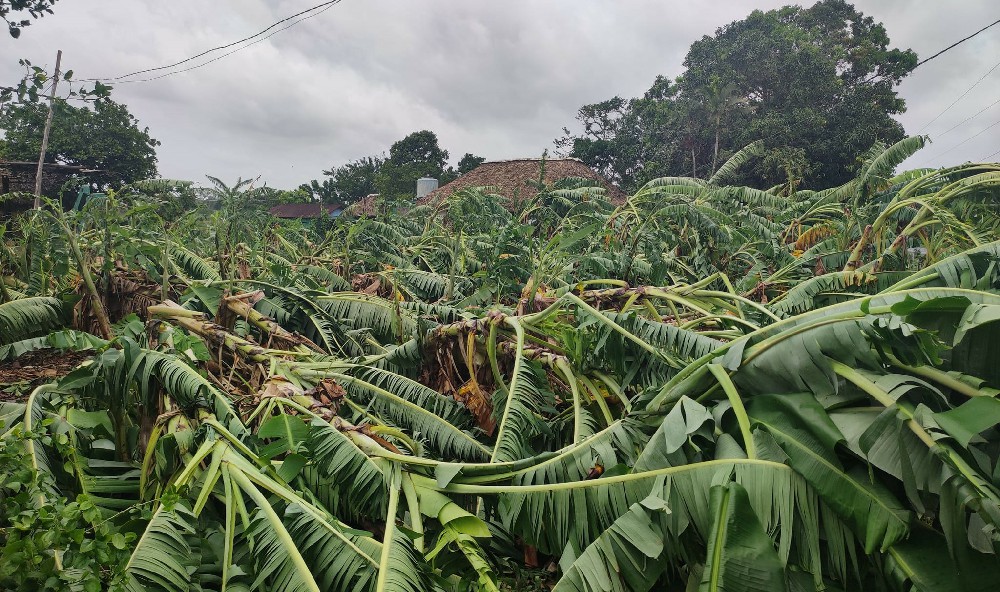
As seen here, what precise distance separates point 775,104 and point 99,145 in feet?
116

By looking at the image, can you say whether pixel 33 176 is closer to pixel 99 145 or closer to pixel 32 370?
pixel 99 145

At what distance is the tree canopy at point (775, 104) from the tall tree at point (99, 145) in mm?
26004

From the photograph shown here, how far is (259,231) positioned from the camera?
718cm

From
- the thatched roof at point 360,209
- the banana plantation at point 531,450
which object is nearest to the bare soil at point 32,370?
the banana plantation at point 531,450

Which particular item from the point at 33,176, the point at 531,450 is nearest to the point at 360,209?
the point at 33,176

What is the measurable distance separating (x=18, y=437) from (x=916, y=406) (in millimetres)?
2661

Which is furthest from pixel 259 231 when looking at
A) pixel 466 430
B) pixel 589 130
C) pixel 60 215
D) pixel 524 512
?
pixel 589 130

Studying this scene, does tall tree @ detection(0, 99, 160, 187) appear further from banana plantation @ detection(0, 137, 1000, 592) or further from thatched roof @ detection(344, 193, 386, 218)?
banana plantation @ detection(0, 137, 1000, 592)

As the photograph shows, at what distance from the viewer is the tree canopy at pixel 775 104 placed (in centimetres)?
2369

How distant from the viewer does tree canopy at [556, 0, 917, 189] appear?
77.7 feet

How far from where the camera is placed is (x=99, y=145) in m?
28.1

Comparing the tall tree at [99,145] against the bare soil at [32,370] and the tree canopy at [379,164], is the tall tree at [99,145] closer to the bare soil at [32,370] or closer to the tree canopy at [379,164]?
the tree canopy at [379,164]

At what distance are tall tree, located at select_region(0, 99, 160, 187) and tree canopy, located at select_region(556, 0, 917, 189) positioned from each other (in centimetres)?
2600

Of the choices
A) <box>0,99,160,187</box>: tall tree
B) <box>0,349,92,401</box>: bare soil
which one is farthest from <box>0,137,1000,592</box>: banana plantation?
<box>0,99,160,187</box>: tall tree
